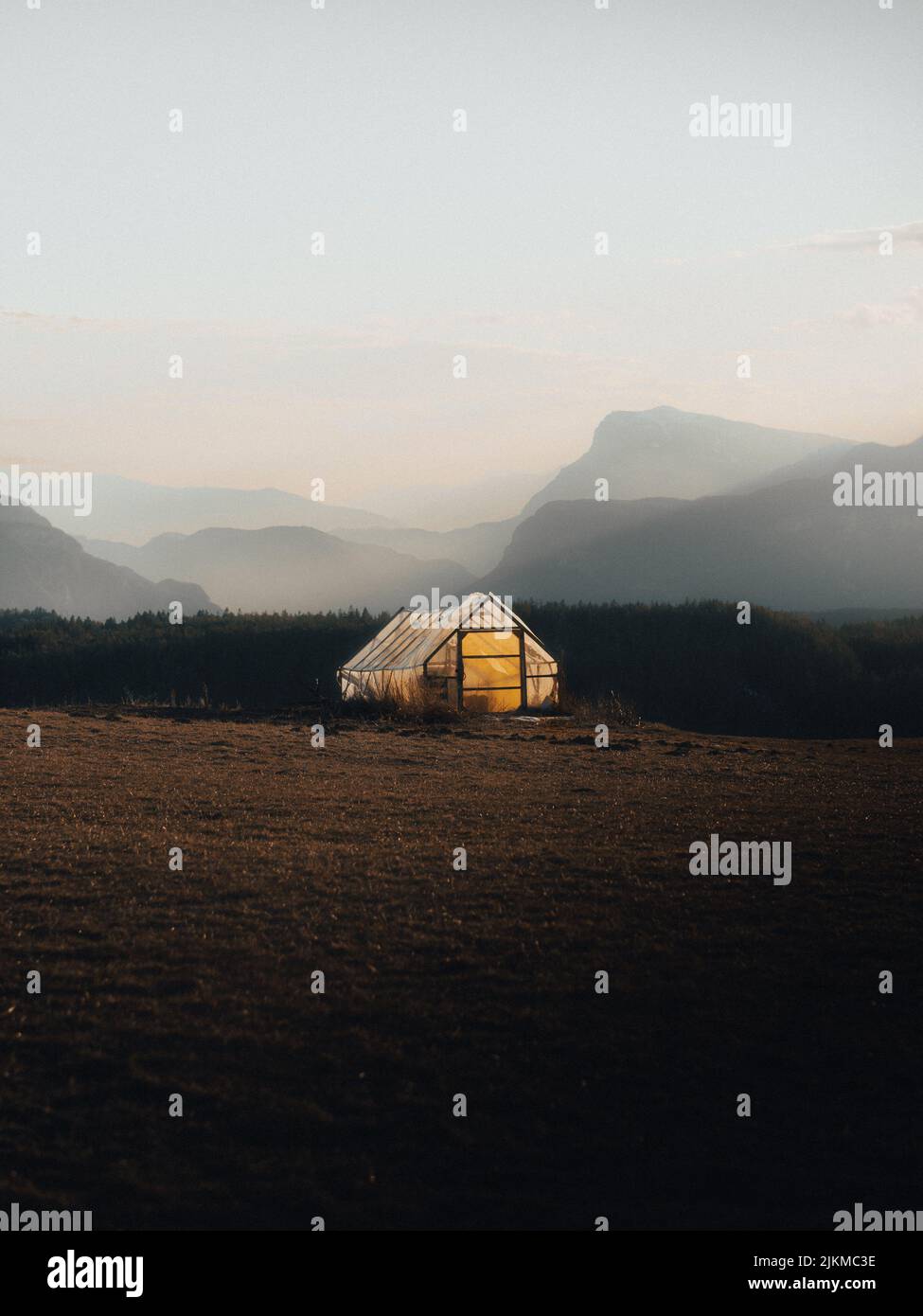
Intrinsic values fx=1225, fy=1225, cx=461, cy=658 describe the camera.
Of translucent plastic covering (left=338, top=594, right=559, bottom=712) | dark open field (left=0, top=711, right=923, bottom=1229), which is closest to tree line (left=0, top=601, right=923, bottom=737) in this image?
translucent plastic covering (left=338, top=594, right=559, bottom=712)

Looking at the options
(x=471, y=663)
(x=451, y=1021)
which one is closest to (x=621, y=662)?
(x=471, y=663)

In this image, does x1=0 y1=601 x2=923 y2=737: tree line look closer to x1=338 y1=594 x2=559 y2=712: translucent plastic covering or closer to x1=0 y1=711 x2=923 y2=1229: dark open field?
x1=338 y1=594 x2=559 y2=712: translucent plastic covering

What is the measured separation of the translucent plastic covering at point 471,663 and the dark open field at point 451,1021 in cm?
2212

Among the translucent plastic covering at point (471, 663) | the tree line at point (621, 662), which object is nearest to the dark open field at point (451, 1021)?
the translucent plastic covering at point (471, 663)

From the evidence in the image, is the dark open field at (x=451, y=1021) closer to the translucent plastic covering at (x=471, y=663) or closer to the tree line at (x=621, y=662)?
the translucent plastic covering at (x=471, y=663)

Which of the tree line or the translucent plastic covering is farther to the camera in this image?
the tree line

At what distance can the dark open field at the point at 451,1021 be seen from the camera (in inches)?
255

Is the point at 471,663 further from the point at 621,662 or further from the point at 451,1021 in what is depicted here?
the point at 451,1021

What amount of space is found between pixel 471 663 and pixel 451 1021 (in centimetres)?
3108

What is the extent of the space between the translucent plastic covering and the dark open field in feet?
72.6

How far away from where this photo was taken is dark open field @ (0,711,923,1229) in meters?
6.48

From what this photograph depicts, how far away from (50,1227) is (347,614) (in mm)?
72282

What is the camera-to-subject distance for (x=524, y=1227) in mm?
6062
